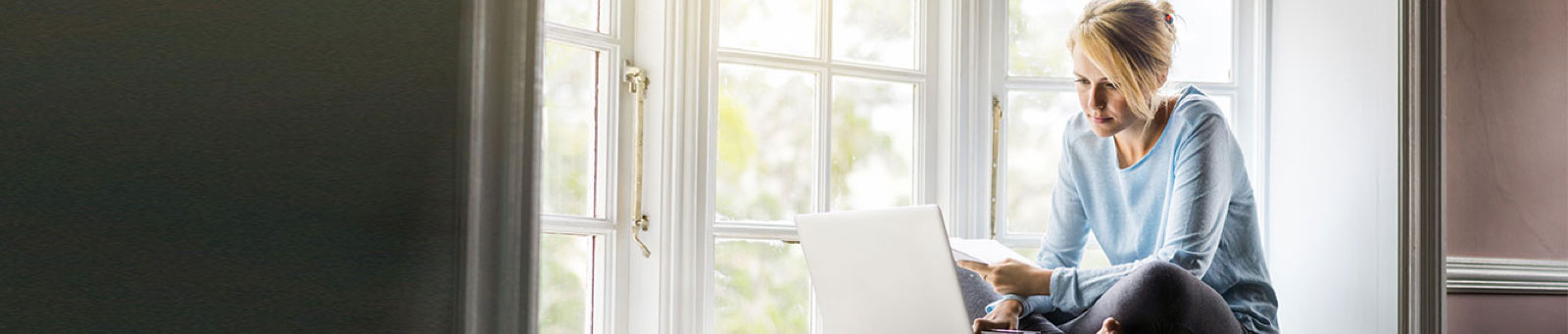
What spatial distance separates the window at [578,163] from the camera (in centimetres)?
235

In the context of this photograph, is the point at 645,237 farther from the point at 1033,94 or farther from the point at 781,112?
the point at 1033,94

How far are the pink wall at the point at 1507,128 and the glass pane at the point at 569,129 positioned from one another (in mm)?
1863

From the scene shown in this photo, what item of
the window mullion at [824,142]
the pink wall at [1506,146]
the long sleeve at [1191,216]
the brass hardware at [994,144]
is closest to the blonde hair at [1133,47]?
the long sleeve at [1191,216]

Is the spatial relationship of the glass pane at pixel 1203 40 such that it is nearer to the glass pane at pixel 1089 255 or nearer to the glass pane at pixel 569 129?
the glass pane at pixel 1089 255

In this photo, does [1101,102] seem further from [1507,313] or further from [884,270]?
[1507,313]

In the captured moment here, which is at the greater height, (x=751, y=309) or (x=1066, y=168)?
(x=1066, y=168)

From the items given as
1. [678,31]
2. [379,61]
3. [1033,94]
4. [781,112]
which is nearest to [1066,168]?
[1033,94]

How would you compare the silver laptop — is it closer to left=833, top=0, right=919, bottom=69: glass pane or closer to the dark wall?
left=833, top=0, right=919, bottom=69: glass pane

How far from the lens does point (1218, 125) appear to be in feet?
7.80

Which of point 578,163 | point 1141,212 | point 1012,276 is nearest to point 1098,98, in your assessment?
point 1141,212

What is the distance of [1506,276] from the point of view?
289cm

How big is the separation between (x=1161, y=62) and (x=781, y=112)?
74cm

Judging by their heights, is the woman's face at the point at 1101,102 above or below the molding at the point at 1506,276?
above

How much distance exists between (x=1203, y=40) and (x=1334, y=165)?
0.40 m
